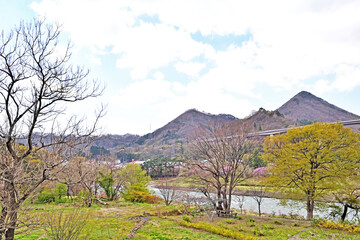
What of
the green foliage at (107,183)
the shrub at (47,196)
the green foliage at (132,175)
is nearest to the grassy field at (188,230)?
the green foliage at (107,183)

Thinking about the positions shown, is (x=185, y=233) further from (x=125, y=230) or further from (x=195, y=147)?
(x=195, y=147)

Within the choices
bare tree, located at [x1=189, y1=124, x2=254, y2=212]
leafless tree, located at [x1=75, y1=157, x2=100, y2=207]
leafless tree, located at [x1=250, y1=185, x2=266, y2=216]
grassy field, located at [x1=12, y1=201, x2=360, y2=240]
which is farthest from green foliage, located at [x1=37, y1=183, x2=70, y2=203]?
leafless tree, located at [x1=250, y1=185, x2=266, y2=216]

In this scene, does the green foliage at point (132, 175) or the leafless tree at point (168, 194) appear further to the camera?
the green foliage at point (132, 175)

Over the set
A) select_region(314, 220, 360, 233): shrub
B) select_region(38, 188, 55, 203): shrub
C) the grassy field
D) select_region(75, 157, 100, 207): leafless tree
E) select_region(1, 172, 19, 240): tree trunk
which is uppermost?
select_region(1, 172, 19, 240): tree trunk

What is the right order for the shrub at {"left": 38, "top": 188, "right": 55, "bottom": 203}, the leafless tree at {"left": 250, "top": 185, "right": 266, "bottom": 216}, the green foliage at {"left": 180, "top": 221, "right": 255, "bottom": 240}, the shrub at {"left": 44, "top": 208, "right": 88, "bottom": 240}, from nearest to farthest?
the shrub at {"left": 44, "top": 208, "right": 88, "bottom": 240}, the green foliage at {"left": 180, "top": 221, "right": 255, "bottom": 240}, the leafless tree at {"left": 250, "top": 185, "right": 266, "bottom": 216}, the shrub at {"left": 38, "top": 188, "right": 55, "bottom": 203}

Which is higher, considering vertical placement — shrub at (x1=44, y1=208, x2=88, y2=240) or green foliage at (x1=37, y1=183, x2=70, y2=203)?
shrub at (x1=44, y1=208, x2=88, y2=240)

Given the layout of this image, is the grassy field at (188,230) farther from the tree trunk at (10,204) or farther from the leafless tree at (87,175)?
the tree trunk at (10,204)

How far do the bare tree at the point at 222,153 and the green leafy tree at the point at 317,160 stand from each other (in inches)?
121

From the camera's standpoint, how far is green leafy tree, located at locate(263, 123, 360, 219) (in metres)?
15.5

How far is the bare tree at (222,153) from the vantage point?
63.9ft

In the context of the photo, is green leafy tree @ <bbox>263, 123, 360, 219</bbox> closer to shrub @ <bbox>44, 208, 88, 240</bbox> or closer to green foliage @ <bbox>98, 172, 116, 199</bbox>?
shrub @ <bbox>44, 208, 88, 240</bbox>

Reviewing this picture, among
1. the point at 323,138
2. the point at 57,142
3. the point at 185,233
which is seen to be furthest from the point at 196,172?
the point at 57,142

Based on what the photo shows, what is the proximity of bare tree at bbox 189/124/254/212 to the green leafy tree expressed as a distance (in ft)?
10.1

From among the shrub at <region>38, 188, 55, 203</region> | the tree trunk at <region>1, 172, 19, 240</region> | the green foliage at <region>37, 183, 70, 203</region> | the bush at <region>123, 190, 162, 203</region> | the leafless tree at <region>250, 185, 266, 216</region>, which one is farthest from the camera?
the bush at <region>123, 190, 162, 203</region>
